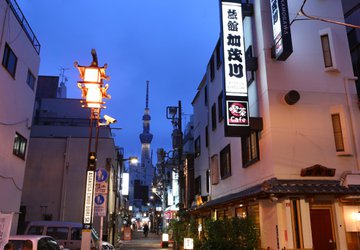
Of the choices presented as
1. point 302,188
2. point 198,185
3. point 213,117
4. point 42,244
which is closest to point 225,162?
point 213,117

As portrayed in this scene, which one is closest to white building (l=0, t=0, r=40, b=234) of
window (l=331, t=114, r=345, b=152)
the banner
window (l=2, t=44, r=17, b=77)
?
window (l=2, t=44, r=17, b=77)

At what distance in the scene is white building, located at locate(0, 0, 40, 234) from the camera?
17.6 metres

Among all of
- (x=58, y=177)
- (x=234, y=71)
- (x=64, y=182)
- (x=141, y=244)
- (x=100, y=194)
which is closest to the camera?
(x=100, y=194)

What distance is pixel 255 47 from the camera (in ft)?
56.3

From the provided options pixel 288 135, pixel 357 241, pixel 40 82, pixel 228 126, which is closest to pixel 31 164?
pixel 40 82

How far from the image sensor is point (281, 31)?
1477 centimetres

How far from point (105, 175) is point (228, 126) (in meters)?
5.80

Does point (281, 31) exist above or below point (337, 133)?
above

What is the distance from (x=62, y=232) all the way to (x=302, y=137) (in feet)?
47.1

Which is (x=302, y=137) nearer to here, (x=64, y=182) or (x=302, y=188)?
(x=302, y=188)

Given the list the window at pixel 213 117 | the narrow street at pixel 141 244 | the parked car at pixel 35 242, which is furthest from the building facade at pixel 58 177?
the parked car at pixel 35 242

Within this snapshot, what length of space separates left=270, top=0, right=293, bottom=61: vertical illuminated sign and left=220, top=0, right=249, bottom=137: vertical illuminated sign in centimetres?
170

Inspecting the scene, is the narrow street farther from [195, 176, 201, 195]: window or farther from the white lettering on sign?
the white lettering on sign

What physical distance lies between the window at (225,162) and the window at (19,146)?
12.4m
